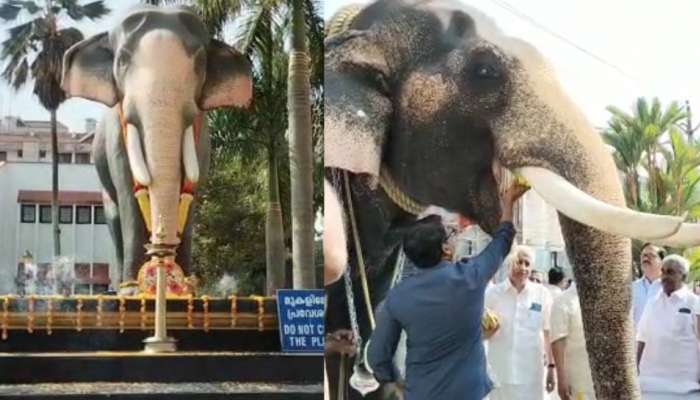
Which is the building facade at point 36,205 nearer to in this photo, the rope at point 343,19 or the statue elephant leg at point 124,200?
the statue elephant leg at point 124,200

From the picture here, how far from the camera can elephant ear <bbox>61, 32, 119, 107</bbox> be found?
18.5ft

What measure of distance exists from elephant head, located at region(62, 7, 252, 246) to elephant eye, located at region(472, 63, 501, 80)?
239 cm

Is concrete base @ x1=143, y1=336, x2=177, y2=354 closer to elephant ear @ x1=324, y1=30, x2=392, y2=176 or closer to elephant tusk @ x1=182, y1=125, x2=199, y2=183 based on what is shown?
elephant tusk @ x1=182, y1=125, x2=199, y2=183

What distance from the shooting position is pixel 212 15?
5930mm

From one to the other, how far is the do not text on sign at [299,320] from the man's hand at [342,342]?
197cm

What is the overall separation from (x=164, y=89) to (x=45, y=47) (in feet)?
2.16

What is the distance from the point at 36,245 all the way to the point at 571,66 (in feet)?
9.76

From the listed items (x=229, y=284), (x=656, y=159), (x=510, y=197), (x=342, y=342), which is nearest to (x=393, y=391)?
(x=342, y=342)

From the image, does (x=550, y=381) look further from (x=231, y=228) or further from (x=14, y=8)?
(x=14, y=8)

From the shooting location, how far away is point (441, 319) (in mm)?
3521

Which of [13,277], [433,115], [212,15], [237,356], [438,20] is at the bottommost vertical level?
[237,356]

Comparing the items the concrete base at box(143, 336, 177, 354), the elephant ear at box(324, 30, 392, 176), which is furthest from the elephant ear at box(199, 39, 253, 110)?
the elephant ear at box(324, 30, 392, 176)

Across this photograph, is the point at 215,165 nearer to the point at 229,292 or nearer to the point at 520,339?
the point at 229,292

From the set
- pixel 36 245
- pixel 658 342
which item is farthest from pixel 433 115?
pixel 36 245
